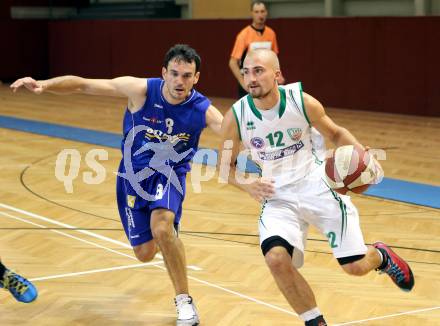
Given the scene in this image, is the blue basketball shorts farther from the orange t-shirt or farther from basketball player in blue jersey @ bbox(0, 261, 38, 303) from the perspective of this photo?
the orange t-shirt

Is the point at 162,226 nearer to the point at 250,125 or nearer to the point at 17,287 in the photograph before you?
the point at 250,125

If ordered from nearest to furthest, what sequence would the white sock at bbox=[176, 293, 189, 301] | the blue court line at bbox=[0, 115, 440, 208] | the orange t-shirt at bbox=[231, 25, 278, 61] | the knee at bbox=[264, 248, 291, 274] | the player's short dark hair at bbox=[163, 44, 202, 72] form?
the knee at bbox=[264, 248, 291, 274], the white sock at bbox=[176, 293, 189, 301], the player's short dark hair at bbox=[163, 44, 202, 72], the blue court line at bbox=[0, 115, 440, 208], the orange t-shirt at bbox=[231, 25, 278, 61]

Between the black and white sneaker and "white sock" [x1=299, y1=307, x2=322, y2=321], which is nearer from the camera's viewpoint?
"white sock" [x1=299, y1=307, x2=322, y2=321]

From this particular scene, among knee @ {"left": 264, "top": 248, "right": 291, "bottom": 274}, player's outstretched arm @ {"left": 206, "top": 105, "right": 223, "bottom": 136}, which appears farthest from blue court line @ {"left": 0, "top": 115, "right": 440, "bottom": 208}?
knee @ {"left": 264, "top": 248, "right": 291, "bottom": 274}

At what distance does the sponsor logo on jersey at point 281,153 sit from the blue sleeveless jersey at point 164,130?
0.75 meters

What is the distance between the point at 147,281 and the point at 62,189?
3.60m

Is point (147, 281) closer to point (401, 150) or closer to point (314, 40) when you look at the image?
point (401, 150)

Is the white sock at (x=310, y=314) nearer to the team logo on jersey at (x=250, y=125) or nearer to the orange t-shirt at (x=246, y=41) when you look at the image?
the team logo on jersey at (x=250, y=125)

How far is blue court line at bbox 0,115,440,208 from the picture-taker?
28.5 ft

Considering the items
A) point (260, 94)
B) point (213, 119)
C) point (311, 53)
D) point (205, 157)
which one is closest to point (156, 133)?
point (213, 119)

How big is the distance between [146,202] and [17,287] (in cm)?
101

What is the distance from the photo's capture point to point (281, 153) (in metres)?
4.75

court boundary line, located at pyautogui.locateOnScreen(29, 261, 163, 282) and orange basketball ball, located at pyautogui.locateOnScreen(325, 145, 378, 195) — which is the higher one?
orange basketball ball, located at pyautogui.locateOnScreen(325, 145, 378, 195)

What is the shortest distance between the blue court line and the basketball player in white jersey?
3.86 m
